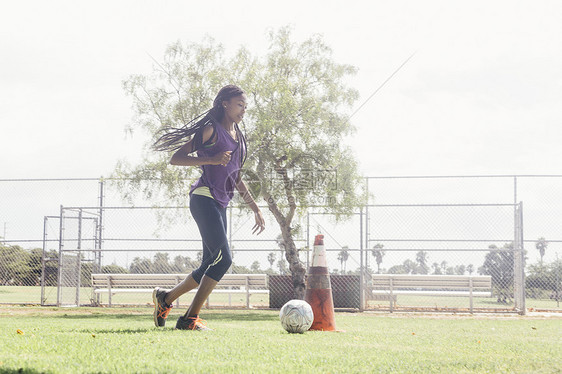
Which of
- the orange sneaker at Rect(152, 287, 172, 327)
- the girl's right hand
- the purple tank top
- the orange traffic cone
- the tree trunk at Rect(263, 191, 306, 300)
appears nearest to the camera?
the girl's right hand

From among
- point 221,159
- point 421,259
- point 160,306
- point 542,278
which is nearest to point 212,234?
point 221,159

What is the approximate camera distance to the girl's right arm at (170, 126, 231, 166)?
5.53 metres

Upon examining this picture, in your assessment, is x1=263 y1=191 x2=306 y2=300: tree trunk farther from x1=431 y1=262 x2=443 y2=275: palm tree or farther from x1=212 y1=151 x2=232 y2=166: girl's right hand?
x1=212 y1=151 x2=232 y2=166: girl's right hand

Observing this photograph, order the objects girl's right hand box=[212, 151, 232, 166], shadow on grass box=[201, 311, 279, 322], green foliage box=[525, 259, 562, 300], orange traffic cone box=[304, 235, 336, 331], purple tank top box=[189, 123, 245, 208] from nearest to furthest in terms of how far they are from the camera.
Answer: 1. girl's right hand box=[212, 151, 232, 166]
2. purple tank top box=[189, 123, 245, 208]
3. orange traffic cone box=[304, 235, 336, 331]
4. shadow on grass box=[201, 311, 279, 322]
5. green foliage box=[525, 259, 562, 300]

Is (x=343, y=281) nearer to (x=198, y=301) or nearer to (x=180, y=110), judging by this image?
(x=180, y=110)

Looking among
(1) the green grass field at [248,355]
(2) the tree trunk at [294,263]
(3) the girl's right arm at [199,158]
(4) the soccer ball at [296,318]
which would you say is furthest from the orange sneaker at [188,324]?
(2) the tree trunk at [294,263]

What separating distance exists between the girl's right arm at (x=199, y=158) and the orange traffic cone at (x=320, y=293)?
1923 millimetres

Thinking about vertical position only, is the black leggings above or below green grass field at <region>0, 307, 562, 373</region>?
above

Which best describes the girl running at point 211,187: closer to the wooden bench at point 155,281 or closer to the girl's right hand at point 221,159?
the girl's right hand at point 221,159

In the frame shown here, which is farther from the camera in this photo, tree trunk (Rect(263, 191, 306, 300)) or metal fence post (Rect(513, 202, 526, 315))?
metal fence post (Rect(513, 202, 526, 315))

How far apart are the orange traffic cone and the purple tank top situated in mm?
1592

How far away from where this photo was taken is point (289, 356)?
411 cm

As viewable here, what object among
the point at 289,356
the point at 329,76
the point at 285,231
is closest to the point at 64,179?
the point at 285,231

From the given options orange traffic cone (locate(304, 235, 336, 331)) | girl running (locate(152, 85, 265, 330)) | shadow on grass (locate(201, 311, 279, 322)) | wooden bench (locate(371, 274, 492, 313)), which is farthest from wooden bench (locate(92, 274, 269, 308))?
girl running (locate(152, 85, 265, 330))
